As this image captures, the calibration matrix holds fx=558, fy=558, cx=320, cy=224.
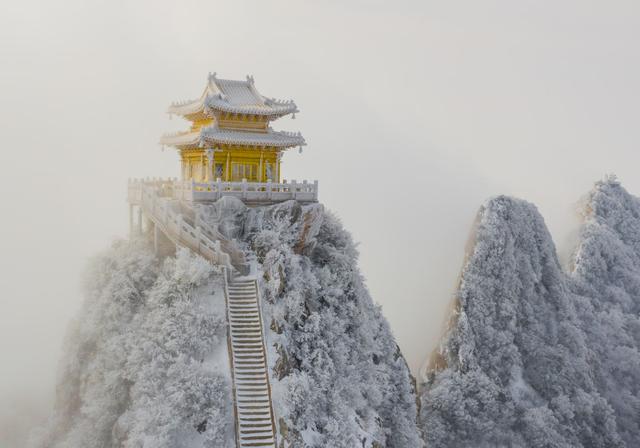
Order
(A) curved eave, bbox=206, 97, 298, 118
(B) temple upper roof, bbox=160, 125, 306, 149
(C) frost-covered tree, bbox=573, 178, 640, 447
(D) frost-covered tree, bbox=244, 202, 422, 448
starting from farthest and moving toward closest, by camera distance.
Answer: (C) frost-covered tree, bbox=573, 178, 640, 447 → (A) curved eave, bbox=206, 97, 298, 118 → (B) temple upper roof, bbox=160, 125, 306, 149 → (D) frost-covered tree, bbox=244, 202, 422, 448

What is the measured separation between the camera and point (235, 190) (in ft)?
102

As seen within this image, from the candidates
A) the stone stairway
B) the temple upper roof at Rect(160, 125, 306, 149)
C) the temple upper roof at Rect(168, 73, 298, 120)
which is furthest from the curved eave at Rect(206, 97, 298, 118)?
the stone stairway

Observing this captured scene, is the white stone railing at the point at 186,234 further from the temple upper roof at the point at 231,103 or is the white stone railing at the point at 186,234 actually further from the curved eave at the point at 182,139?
the temple upper roof at the point at 231,103

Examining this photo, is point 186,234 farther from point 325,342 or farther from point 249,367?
point 325,342

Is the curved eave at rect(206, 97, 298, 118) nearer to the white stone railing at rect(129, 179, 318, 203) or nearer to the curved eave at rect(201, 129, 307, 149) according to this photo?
the curved eave at rect(201, 129, 307, 149)

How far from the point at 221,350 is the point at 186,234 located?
6.62 m

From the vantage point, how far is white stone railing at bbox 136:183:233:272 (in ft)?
90.3

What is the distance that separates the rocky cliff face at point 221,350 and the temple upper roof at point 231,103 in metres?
5.81

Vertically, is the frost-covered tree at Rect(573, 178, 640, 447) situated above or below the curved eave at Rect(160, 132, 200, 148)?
below

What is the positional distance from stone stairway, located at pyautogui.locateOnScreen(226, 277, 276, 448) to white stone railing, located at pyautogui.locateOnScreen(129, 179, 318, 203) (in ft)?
18.9

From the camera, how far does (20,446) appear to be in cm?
3816

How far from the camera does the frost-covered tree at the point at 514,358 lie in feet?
141

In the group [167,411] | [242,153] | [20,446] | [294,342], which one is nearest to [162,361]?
[167,411]

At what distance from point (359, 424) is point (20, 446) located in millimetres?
26282
